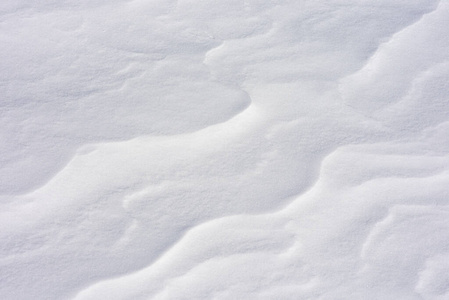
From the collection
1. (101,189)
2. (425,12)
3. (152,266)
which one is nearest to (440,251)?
Answer: (152,266)

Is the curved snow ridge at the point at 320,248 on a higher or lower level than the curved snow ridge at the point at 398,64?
lower

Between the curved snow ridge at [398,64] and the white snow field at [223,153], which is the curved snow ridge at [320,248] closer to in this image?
the white snow field at [223,153]

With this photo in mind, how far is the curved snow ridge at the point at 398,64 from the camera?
2.19 meters

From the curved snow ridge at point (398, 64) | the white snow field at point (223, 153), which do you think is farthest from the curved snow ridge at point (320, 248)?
the curved snow ridge at point (398, 64)

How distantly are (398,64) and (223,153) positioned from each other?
0.81 m

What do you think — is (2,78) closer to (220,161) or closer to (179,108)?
(179,108)

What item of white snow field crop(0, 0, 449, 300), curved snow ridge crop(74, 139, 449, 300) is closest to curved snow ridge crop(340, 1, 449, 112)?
white snow field crop(0, 0, 449, 300)

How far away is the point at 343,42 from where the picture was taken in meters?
2.49

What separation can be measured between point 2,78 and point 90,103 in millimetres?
341

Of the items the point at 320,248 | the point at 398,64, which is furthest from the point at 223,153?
the point at 398,64

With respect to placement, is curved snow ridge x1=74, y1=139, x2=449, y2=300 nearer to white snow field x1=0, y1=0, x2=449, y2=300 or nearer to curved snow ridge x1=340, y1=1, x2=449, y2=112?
white snow field x1=0, y1=0, x2=449, y2=300

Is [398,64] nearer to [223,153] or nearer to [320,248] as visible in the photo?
[223,153]

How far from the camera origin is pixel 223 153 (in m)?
1.91

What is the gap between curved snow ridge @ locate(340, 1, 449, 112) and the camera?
7.19 ft
